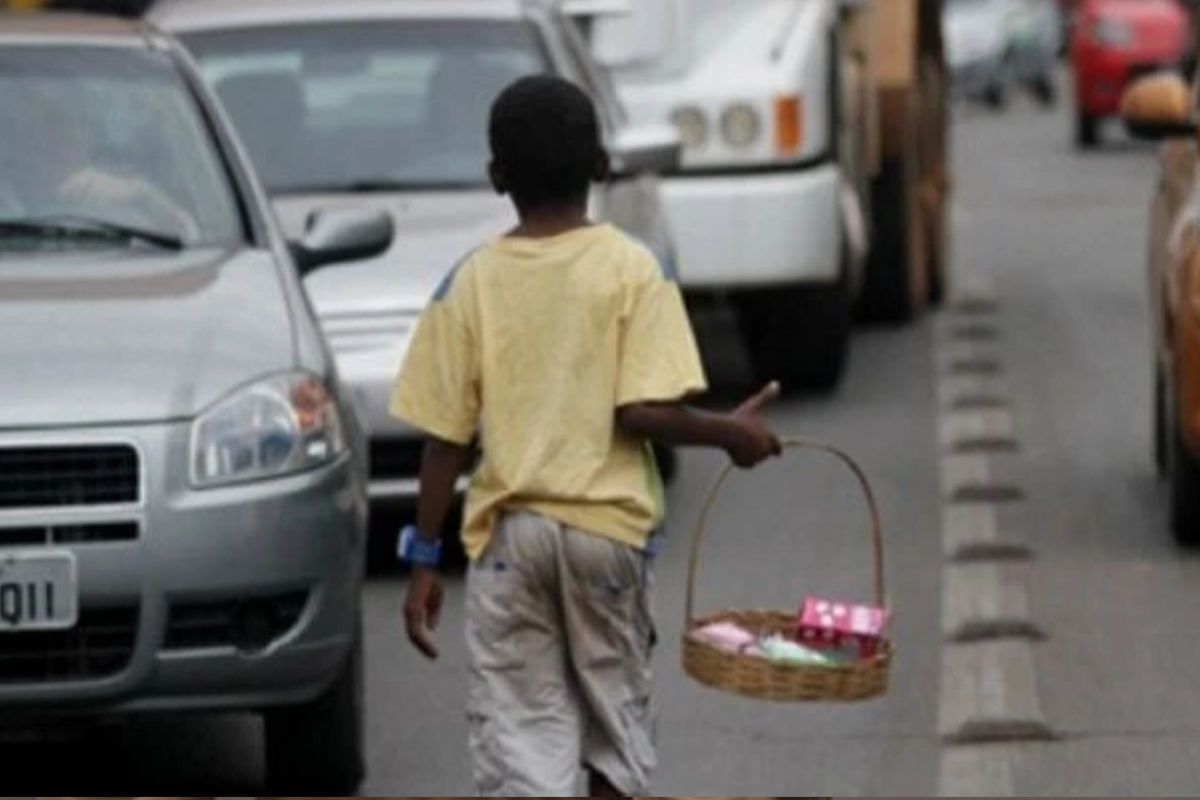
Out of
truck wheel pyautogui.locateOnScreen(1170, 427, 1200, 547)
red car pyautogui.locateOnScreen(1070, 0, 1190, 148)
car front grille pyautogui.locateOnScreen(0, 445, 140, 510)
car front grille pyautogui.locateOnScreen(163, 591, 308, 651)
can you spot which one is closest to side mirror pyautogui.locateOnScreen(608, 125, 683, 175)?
truck wheel pyautogui.locateOnScreen(1170, 427, 1200, 547)

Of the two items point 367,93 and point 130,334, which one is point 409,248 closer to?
point 367,93

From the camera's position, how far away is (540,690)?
7.40 meters

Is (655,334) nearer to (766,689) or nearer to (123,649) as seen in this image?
(766,689)

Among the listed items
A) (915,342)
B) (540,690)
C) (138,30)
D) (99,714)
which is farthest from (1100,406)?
(540,690)

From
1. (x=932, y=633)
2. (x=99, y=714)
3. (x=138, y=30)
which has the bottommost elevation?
(x=932, y=633)

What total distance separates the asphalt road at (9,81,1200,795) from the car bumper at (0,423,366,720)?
2.36 ft

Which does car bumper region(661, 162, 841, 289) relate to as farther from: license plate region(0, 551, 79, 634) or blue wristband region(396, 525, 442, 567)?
blue wristband region(396, 525, 442, 567)

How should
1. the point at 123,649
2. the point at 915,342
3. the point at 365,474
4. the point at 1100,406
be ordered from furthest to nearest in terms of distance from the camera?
the point at 915,342
the point at 1100,406
the point at 365,474
the point at 123,649

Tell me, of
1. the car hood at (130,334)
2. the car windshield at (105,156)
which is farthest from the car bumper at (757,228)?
the car hood at (130,334)

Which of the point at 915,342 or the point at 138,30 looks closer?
the point at 138,30

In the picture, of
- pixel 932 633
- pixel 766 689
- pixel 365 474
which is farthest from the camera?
pixel 932 633

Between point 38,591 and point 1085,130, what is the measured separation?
1254 inches

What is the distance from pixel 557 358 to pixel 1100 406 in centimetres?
1047

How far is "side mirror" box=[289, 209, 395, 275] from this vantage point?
10.8m
